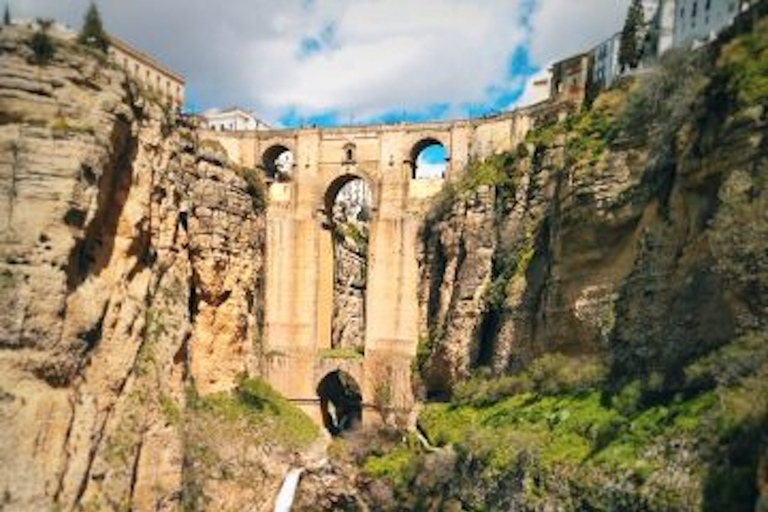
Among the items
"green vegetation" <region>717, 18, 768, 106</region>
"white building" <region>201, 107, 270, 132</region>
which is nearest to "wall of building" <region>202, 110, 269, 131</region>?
"white building" <region>201, 107, 270, 132</region>

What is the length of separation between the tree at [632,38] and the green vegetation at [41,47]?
77.7 ft

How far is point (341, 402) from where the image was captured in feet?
192

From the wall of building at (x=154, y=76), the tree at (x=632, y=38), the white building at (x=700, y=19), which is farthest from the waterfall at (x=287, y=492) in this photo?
the white building at (x=700, y=19)

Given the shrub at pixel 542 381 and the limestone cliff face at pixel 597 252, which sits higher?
the limestone cliff face at pixel 597 252

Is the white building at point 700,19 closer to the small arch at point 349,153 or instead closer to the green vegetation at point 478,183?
the green vegetation at point 478,183

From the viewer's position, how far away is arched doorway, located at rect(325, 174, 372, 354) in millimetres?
55469

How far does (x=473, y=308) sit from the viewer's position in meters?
46.8

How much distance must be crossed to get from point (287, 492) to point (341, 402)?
12.2 metres

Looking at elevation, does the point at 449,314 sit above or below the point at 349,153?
below

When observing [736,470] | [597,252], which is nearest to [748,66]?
[597,252]

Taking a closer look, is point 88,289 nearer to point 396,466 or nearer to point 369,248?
point 396,466

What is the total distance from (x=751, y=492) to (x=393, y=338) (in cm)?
2974

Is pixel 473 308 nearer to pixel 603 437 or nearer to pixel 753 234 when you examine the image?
pixel 603 437

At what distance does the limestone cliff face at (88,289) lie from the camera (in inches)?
1300
